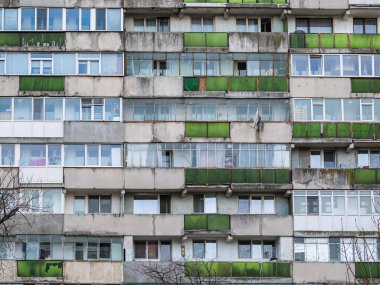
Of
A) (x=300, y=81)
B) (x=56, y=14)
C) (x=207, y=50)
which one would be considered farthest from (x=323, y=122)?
→ (x=56, y=14)

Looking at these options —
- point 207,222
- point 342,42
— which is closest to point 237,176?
point 207,222

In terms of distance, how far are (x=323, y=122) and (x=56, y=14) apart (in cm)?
1500

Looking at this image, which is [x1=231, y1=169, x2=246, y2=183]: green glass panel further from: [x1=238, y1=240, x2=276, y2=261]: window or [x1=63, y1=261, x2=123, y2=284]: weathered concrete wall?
[x1=63, y1=261, x2=123, y2=284]: weathered concrete wall

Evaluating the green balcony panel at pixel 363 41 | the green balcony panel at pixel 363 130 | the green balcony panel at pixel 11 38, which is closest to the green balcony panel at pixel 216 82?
the green balcony panel at pixel 363 130

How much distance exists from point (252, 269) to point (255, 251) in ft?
6.68

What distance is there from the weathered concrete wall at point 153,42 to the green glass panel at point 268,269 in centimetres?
1210

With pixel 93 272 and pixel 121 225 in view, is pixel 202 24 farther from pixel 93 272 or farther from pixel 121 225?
pixel 93 272

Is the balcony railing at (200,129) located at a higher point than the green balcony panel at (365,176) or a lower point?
higher

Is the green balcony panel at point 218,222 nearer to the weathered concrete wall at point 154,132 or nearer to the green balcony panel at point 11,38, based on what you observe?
the weathered concrete wall at point 154,132

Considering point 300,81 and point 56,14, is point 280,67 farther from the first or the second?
point 56,14

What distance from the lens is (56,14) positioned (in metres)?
67.8

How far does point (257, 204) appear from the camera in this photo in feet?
223

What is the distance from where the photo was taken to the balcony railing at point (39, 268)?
65438mm

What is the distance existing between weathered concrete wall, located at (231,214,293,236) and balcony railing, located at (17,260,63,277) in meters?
9.07
